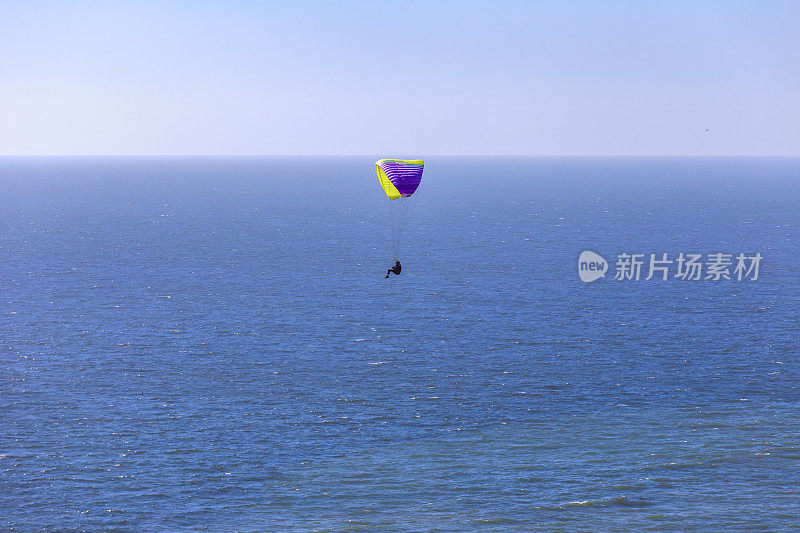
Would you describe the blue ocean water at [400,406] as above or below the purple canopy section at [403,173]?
below

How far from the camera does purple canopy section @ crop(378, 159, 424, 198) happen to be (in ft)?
249

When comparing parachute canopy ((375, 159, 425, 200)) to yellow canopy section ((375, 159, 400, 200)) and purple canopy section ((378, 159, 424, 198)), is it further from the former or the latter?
yellow canopy section ((375, 159, 400, 200))

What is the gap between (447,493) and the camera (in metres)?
68.1

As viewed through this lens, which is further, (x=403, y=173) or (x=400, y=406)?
(x=400, y=406)

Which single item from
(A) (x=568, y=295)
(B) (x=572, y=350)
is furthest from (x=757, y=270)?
(B) (x=572, y=350)

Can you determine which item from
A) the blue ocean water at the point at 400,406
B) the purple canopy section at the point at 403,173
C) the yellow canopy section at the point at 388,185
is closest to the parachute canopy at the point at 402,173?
the purple canopy section at the point at 403,173

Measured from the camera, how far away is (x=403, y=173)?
3000 inches

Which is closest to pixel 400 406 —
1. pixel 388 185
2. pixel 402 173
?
pixel 388 185

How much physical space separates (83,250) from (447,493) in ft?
456

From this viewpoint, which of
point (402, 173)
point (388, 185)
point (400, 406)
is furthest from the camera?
point (400, 406)

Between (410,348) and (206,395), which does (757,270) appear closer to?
(410,348)

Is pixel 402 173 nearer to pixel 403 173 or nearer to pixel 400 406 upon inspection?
pixel 403 173

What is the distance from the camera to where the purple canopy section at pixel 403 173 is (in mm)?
75750

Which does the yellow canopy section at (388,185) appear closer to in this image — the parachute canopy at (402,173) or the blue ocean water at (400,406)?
the parachute canopy at (402,173)
